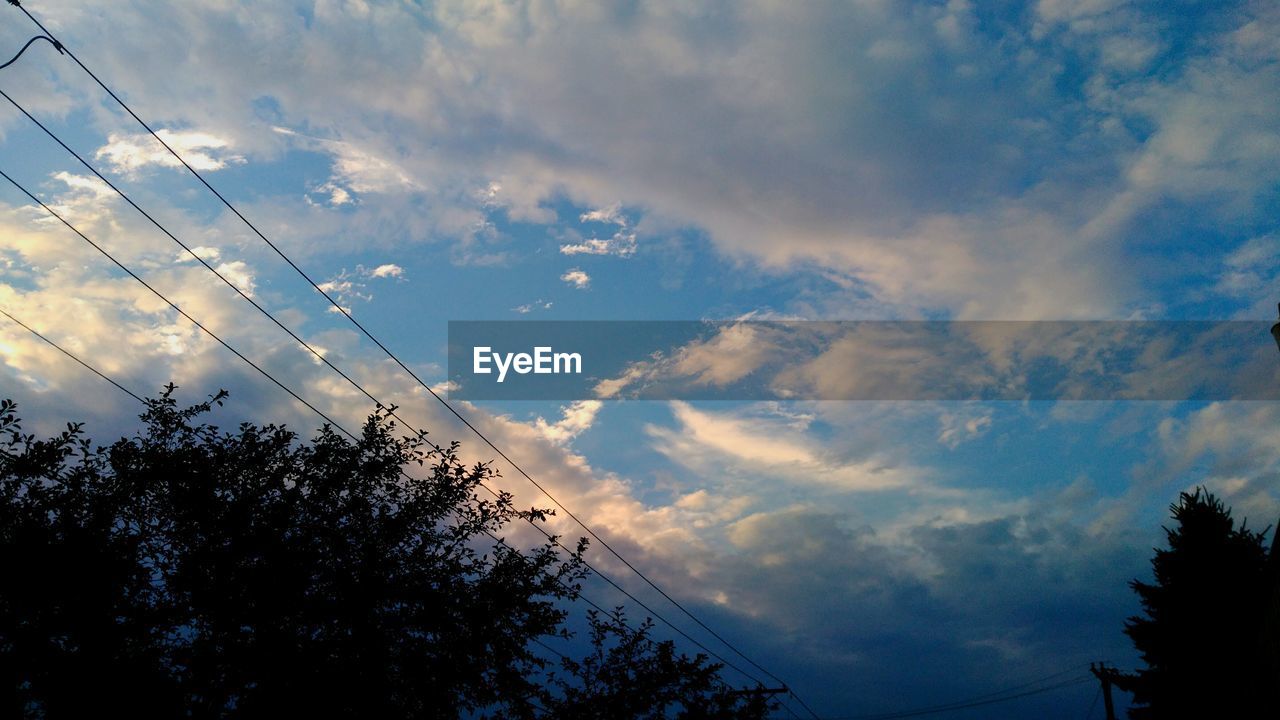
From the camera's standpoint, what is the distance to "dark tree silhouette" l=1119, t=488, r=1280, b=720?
38094 millimetres

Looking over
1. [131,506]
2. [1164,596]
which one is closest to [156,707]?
[131,506]

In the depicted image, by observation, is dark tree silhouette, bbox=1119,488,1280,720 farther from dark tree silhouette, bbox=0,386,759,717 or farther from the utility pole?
dark tree silhouette, bbox=0,386,759,717

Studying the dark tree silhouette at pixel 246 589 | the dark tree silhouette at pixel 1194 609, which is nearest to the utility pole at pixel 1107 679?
the dark tree silhouette at pixel 1194 609

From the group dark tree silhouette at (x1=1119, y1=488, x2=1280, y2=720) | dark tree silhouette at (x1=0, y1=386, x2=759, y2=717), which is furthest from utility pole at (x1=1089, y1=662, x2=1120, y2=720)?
dark tree silhouette at (x1=0, y1=386, x2=759, y2=717)

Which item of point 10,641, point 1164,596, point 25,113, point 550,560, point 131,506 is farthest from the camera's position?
point 1164,596

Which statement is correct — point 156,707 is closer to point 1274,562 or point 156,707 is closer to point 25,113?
point 25,113

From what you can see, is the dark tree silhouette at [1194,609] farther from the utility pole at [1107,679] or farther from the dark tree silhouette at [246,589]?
the dark tree silhouette at [246,589]

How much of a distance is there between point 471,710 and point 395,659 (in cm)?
268

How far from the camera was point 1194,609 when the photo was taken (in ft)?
132

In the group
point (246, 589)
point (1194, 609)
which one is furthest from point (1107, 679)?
point (246, 589)

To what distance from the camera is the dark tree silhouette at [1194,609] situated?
125 ft

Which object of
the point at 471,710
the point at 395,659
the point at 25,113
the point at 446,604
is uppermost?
the point at 25,113

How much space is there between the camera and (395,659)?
1474 cm

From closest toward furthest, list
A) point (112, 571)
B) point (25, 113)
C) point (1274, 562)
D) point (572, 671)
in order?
point (25, 113), point (112, 571), point (1274, 562), point (572, 671)
